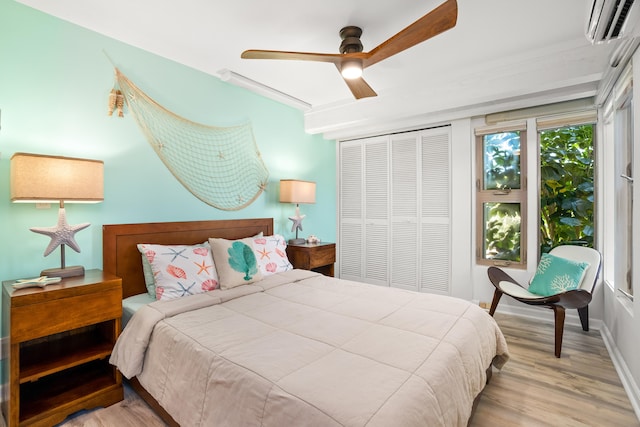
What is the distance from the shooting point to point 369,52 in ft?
6.92

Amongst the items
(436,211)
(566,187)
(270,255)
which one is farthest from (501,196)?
(270,255)

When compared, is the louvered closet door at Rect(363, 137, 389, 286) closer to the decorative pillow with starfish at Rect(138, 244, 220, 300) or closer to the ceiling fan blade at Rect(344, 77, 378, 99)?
the ceiling fan blade at Rect(344, 77, 378, 99)

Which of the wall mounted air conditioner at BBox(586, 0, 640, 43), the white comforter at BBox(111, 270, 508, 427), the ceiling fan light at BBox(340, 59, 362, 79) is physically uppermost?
the ceiling fan light at BBox(340, 59, 362, 79)

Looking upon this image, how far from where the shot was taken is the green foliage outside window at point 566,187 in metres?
3.27

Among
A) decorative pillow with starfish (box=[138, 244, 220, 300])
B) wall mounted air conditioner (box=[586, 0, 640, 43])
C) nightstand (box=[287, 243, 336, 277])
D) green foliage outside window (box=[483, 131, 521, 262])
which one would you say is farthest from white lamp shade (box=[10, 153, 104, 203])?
green foliage outside window (box=[483, 131, 521, 262])

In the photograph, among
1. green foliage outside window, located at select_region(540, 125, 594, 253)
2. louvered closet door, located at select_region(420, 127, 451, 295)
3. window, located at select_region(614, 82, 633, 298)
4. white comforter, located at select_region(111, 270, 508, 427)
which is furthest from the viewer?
louvered closet door, located at select_region(420, 127, 451, 295)

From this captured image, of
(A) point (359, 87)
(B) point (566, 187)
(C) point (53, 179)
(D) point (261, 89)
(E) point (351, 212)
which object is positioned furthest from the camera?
(E) point (351, 212)

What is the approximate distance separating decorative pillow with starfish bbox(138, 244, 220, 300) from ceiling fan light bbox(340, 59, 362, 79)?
1795mm

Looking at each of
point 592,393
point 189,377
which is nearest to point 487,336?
point 592,393

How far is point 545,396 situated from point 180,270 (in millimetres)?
2662

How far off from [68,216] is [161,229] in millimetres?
660

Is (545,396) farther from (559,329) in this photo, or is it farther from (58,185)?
(58,185)

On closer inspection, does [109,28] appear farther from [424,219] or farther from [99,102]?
[424,219]

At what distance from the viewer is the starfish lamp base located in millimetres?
2008
